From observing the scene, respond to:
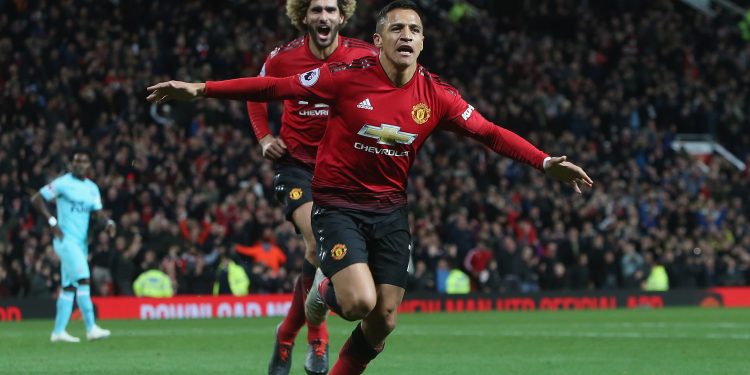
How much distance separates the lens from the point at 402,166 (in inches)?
321

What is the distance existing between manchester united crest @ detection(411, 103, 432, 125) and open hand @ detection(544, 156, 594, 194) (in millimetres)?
821

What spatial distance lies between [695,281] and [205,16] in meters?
12.3

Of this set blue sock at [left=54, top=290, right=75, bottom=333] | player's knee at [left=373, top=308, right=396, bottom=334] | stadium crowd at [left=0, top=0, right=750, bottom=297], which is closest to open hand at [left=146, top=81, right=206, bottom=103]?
player's knee at [left=373, top=308, right=396, bottom=334]

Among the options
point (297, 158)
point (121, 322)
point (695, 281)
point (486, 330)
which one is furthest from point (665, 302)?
point (297, 158)

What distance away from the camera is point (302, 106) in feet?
31.6

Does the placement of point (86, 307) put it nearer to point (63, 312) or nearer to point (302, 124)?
point (63, 312)

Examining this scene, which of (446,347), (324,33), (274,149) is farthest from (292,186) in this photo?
(446,347)

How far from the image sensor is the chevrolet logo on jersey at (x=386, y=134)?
313 inches

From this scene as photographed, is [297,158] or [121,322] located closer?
[297,158]

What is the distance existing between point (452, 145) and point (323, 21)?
19.4 metres

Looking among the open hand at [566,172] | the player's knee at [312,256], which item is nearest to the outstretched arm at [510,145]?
the open hand at [566,172]

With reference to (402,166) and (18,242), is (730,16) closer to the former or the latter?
(18,242)

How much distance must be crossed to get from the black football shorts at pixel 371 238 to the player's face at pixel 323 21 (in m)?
1.88

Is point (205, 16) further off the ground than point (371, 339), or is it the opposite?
point (205, 16)
